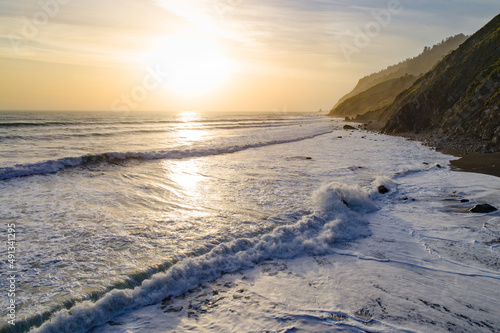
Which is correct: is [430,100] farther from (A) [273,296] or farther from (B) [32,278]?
(B) [32,278]

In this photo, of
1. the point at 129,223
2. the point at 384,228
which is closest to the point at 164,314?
→ the point at 129,223

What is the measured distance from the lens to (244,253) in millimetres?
5605

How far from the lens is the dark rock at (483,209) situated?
7598 millimetres

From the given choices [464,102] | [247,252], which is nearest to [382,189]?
[247,252]

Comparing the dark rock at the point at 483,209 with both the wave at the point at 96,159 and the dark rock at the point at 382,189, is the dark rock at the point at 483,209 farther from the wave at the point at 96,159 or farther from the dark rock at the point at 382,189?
the wave at the point at 96,159

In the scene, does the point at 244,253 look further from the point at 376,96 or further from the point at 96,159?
the point at 376,96

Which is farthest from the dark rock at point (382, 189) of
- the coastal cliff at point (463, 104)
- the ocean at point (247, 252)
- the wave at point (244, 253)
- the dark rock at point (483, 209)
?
the coastal cliff at point (463, 104)

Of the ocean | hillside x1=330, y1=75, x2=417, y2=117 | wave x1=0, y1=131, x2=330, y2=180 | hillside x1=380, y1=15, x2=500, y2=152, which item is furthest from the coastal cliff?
hillside x1=330, y1=75, x2=417, y2=117

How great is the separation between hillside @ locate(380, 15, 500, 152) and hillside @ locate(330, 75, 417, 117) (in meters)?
57.2

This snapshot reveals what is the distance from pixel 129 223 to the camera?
7.07 meters

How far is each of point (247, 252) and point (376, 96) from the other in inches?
4202

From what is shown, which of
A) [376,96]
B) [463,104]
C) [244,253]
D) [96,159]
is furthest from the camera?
[376,96]

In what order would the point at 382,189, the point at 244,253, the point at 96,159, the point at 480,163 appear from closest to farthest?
the point at 244,253, the point at 382,189, the point at 480,163, the point at 96,159

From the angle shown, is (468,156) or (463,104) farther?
(463,104)
